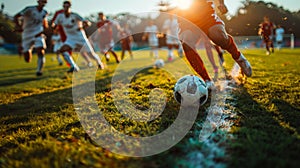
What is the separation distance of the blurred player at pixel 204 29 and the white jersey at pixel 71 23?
4.85 meters

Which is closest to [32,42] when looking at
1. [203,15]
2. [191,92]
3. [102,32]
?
[102,32]

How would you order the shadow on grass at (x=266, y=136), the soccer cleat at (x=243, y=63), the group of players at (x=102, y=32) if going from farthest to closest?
1. the soccer cleat at (x=243, y=63)
2. the group of players at (x=102, y=32)
3. the shadow on grass at (x=266, y=136)

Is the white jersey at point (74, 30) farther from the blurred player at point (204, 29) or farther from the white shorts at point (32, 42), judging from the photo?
the blurred player at point (204, 29)

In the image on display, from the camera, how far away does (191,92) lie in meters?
3.15

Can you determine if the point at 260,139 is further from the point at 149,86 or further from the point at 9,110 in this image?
the point at 9,110

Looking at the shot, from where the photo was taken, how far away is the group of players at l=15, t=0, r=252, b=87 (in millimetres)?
3668

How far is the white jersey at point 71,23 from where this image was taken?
25.8ft

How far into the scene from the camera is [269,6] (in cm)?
475

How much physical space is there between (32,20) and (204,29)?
609 centimetres

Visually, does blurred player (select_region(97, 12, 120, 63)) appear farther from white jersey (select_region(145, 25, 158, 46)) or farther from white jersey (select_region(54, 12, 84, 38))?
white jersey (select_region(54, 12, 84, 38))

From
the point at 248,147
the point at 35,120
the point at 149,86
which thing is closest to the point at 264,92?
the point at 149,86

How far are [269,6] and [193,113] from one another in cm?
304

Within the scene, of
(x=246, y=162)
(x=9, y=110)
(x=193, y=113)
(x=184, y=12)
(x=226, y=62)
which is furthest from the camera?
(x=226, y=62)

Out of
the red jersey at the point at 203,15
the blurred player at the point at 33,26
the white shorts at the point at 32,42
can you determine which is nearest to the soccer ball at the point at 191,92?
the red jersey at the point at 203,15
